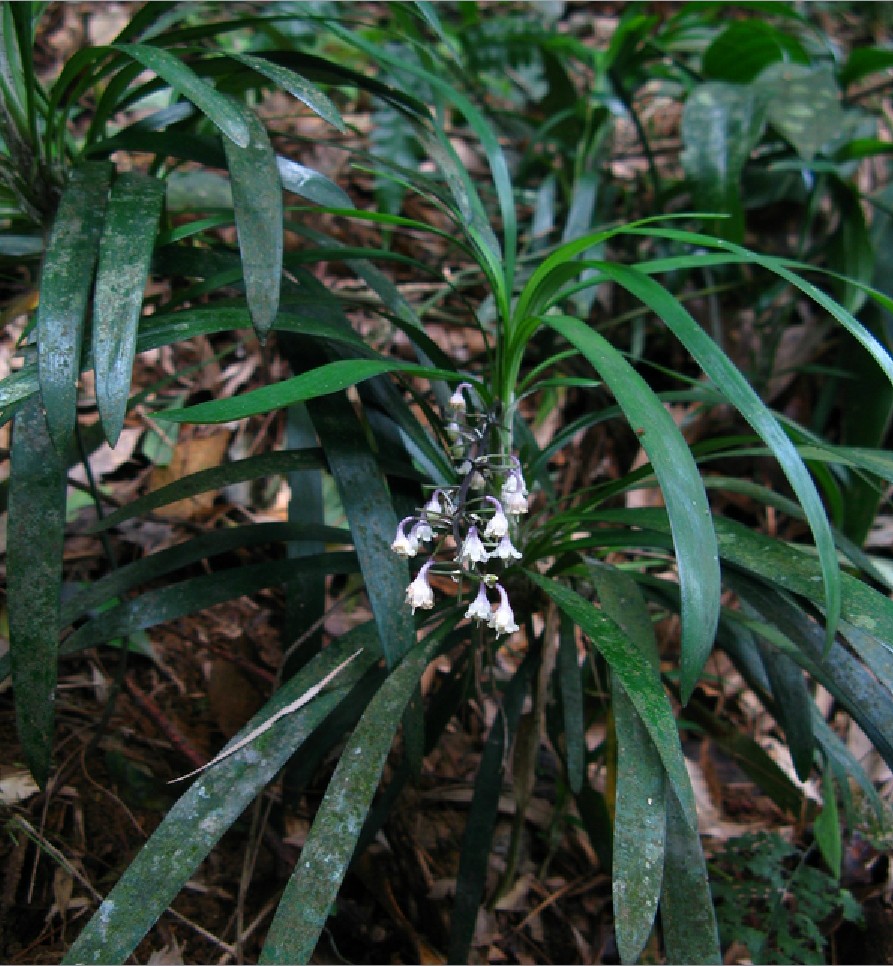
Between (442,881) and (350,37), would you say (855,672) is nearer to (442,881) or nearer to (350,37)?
(442,881)

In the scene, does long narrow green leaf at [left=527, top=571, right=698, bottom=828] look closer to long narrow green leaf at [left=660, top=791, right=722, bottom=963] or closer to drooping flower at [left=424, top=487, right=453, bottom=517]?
long narrow green leaf at [left=660, top=791, right=722, bottom=963]

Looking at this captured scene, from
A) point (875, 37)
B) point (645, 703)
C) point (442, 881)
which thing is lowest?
point (442, 881)

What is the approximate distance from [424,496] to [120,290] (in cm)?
43

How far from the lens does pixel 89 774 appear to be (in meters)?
1.12

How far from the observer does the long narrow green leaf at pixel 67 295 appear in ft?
2.49

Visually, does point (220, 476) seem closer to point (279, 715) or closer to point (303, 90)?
point (279, 715)

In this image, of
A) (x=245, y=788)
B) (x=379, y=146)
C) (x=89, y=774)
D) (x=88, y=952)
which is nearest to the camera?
(x=88, y=952)

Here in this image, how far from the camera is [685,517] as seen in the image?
2.23 feet

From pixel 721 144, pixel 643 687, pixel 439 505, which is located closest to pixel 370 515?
pixel 439 505

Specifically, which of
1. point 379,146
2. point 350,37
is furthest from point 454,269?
point 350,37

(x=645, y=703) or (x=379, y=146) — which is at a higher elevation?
(x=379, y=146)

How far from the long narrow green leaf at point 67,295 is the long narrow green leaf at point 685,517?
488 millimetres

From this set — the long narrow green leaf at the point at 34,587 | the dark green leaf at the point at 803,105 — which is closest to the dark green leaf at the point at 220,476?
the long narrow green leaf at the point at 34,587

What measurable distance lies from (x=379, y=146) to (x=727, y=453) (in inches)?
49.3
